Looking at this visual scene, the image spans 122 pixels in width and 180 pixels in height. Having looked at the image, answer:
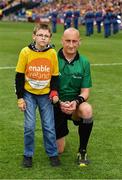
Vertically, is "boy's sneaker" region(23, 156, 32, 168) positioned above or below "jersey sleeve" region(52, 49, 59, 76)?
below

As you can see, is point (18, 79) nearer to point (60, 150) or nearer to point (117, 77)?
point (60, 150)

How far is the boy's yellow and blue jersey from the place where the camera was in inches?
211

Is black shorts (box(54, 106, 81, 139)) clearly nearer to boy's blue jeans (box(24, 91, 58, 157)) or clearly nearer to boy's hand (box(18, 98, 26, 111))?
boy's blue jeans (box(24, 91, 58, 157))

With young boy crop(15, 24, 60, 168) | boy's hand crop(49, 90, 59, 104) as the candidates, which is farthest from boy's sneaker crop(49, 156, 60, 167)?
boy's hand crop(49, 90, 59, 104)

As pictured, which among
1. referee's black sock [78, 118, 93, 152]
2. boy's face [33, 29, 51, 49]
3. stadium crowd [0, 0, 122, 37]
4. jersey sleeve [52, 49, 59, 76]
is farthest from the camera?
stadium crowd [0, 0, 122, 37]

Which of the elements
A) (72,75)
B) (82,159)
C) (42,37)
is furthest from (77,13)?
(42,37)

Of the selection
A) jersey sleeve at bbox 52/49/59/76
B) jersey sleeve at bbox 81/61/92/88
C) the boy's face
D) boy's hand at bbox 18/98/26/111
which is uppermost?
the boy's face

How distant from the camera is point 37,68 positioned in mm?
5379

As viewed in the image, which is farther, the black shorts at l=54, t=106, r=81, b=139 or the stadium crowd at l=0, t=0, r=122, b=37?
the stadium crowd at l=0, t=0, r=122, b=37

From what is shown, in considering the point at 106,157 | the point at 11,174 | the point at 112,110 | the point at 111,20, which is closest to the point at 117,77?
the point at 112,110

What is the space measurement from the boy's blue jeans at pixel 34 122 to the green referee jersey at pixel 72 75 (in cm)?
30

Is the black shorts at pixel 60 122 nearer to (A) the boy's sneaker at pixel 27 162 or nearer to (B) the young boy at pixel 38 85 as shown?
→ (B) the young boy at pixel 38 85

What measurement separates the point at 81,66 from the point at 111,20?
85.1 ft

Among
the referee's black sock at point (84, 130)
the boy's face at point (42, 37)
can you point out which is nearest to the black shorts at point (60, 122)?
the referee's black sock at point (84, 130)
